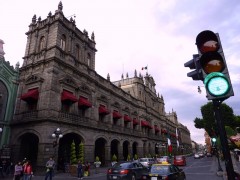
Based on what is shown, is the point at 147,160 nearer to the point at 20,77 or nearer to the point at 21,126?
the point at 21,126

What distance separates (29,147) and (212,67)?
24613mm

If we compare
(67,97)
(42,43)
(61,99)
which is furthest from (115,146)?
(42,43)

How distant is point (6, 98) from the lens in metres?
22.6

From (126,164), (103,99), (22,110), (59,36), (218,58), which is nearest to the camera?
(218,58)

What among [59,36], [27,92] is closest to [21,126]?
[27,92]

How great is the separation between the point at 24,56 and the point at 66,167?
48.7 feet

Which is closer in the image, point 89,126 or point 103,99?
point 89,126

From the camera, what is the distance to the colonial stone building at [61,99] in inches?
824

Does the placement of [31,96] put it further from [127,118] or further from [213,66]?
[213,66]

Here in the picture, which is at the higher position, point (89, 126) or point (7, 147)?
point (89, 126)

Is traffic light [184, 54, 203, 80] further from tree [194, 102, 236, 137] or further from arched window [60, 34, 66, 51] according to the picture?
tree [194, 102, 236, 137]

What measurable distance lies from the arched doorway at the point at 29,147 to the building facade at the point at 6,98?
4.88ft

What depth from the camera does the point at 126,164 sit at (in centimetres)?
1484

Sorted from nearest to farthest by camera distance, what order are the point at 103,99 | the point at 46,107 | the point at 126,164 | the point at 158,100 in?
the point at 126,164 < the point at 46,107 < the point at 103,99 < the point at 158,100
